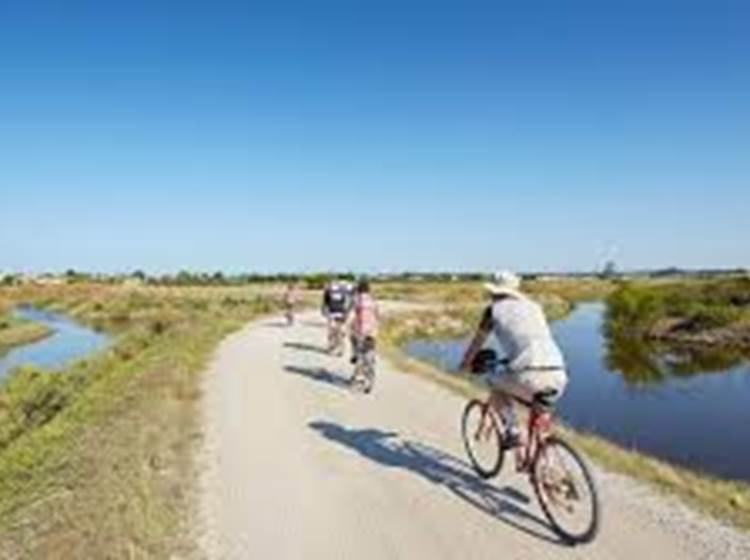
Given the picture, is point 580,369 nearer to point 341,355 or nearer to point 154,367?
point 341,355

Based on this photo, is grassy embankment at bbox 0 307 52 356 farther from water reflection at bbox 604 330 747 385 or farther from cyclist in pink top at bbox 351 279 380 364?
cyclist in pink top at bbox 351 279 380 364

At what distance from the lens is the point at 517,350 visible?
30.0 ft

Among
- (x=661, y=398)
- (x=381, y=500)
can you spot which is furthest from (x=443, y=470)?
(x=661, y=398)

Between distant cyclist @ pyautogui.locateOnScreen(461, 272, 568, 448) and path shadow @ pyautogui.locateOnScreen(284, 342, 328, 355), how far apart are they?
1760 cm

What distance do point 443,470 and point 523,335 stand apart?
2.79 meters

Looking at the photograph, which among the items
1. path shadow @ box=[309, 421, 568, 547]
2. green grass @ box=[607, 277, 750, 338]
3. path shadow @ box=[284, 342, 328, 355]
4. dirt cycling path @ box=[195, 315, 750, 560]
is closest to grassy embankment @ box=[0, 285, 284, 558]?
dirt cycling path @ box=[195, 315, 750, 560]

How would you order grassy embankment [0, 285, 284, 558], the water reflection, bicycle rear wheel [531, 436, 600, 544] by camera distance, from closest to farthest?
1. bicycle rear wheel [531, 436, 600, 544]
2. grassy embankment [0, 285, 284, 558]
3. the water reflection

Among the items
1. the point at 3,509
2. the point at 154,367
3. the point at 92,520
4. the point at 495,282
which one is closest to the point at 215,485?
Answer: the point at 92,520

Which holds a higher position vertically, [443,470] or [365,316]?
[365,316]

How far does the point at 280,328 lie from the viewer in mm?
39531

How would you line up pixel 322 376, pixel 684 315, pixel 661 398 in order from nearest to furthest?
pixel 322 376
pixel 661 398
pixel 684 315

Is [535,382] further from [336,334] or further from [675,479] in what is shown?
[336,334]

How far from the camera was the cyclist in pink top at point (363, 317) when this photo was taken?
1870cm

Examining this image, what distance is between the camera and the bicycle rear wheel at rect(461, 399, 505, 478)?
1046 cm
